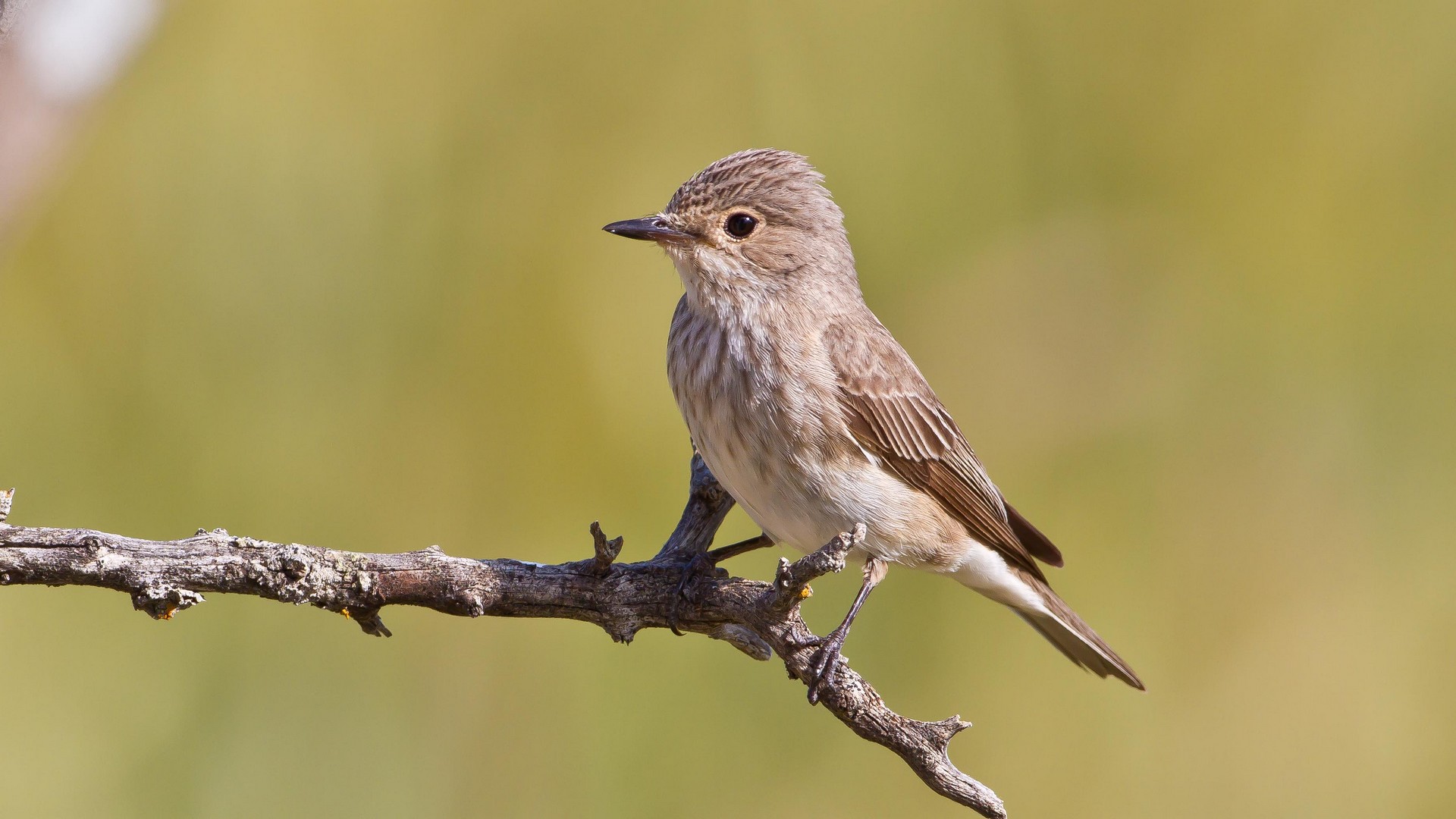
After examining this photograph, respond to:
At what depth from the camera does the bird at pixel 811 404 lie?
3232mm

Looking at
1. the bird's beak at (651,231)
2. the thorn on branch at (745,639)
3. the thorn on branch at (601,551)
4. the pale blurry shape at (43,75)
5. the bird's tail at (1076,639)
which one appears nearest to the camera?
the pale blurry shape at (43,75)

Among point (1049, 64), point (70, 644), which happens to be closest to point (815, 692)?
point (70, 644)

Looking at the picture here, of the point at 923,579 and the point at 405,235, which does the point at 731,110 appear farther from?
the point at 923,579

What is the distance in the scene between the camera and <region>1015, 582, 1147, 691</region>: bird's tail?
3922 mm

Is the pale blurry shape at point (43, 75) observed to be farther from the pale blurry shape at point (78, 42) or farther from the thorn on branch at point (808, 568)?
the thorn on branch at point (808, 568)

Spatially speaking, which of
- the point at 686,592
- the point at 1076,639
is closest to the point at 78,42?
the point at 686,592

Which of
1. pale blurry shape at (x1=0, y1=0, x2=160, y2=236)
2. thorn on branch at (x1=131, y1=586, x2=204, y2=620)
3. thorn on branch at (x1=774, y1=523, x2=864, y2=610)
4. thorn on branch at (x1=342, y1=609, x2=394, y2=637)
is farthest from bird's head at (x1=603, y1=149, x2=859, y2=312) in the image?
pale blurry shape at (x1=0, y1=0, x2=160, y2=236)

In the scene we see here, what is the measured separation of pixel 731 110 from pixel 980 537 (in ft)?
7.03

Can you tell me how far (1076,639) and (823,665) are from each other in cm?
169

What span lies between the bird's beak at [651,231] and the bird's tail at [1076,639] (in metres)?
1.71

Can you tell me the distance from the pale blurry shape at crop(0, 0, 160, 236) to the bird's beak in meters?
1.76

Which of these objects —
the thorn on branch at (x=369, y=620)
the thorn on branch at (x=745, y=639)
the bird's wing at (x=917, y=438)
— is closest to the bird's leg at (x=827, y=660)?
the thorn on branch at (x=745, y=639)

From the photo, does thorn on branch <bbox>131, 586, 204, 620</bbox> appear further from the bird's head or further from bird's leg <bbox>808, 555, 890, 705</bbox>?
the bird's head

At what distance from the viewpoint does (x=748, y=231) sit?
11.9 ft
